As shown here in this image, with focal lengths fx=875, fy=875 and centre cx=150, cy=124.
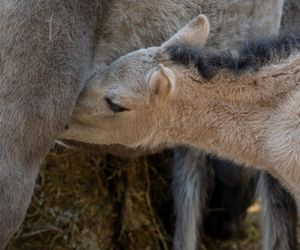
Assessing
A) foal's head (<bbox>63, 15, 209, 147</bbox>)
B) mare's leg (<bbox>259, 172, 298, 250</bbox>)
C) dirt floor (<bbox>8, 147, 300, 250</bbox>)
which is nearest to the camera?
foal's head (<bbox>63, 15, 209, 147</bbox>)

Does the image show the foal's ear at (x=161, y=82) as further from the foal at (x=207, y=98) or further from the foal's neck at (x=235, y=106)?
the foal's neck at (x=235, y=106)

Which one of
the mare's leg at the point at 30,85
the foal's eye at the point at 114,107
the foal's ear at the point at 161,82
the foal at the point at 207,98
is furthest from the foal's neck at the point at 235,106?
the mare's leg at the point at 30,85

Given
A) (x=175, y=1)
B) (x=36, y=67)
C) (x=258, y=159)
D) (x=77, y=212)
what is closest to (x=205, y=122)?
(x=258, y=159)

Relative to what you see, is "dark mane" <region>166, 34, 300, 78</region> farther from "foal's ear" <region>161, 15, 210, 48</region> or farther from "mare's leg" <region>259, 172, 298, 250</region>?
"mare's leg" <region>259, 172, 298, 250</region>

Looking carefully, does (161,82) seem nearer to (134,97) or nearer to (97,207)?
(134,97)

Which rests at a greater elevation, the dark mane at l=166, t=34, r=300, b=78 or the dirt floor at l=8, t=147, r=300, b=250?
the dark mane at l=166, t=34, r=300, b=78

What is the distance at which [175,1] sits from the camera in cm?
456

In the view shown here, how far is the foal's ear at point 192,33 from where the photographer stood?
14.4ft

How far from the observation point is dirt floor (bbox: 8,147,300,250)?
18.2 feet

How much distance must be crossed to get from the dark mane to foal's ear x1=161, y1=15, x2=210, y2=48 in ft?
0.14

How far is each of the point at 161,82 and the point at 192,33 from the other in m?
0.34

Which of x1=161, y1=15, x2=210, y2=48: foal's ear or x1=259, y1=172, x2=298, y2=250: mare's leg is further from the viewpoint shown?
x1=259, y1=172, x2=298, y2=250: mare's leg

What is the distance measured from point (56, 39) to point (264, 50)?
3.45 feet

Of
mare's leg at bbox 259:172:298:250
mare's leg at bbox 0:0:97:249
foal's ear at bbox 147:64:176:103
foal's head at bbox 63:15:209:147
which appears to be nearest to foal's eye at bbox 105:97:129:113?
foal's head at bbox 63:15:209:147
